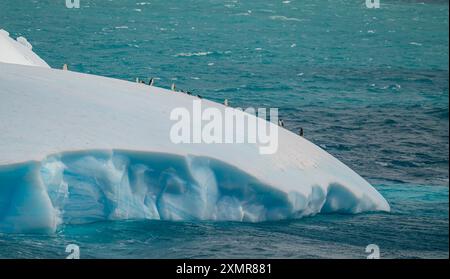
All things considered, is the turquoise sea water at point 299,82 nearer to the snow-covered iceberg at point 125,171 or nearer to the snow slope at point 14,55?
the snow-covered iceberg at point 125,171

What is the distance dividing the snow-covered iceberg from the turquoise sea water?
1.04ft

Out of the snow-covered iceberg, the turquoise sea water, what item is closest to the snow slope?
the snow-covered iceberg

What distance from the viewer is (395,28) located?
102m

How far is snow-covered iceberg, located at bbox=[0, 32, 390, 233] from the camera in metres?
17.6

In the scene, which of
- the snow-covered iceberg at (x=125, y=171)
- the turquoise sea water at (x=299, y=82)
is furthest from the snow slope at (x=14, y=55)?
the turquoise sea water at (x=299, y=82)

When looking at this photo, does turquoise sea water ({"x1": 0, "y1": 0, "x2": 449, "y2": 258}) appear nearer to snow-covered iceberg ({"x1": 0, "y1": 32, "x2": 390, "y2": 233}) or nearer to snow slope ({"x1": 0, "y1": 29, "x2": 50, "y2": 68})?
snow-covered iceberg ({"x1": 0, "y1": 32, "x2": 390, "y2": 233})

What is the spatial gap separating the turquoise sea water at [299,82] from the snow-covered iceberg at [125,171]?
12.5 inches

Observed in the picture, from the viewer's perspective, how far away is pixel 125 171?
18.4m

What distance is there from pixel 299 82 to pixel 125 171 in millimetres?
41853

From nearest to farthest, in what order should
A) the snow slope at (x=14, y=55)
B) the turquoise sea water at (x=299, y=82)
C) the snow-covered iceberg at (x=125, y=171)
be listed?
the snow-covered iceberg at (x=125, y=171), the turquoise sea water at (x=299, y=82), the snow slope at (x=14, y=55)

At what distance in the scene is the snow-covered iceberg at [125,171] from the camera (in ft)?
57.8

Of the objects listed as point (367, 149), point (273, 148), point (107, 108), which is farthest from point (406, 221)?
point (367, 149)

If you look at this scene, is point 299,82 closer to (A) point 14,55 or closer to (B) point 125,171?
(A) point 14,55

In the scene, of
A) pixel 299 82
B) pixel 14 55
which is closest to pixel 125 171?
pixel 14 55
